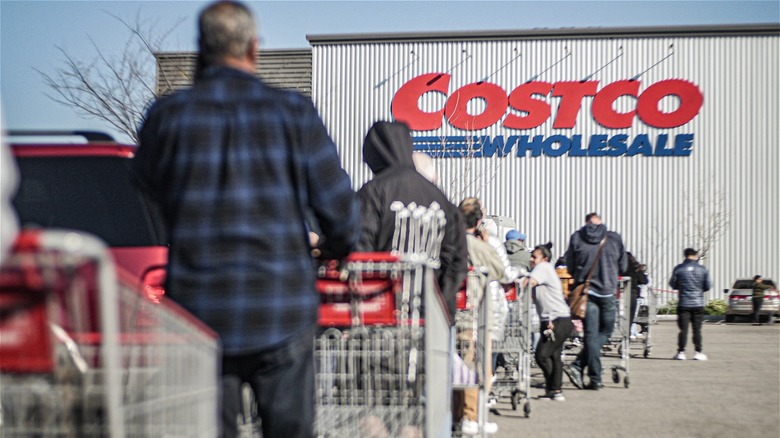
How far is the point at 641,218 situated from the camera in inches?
1511

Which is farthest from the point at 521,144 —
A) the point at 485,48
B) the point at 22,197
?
the point at 22,197

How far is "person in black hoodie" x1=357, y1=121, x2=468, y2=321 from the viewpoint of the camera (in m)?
6.16

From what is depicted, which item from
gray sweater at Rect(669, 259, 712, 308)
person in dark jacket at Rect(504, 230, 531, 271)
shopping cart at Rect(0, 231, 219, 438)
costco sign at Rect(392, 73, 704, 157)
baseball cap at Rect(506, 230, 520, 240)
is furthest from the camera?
costco sign at Rect(392, 73, 704, 157)

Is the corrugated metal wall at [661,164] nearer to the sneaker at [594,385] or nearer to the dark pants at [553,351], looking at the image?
the sneaker at [594,385]

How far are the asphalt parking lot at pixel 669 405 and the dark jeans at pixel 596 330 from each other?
30 centimetres

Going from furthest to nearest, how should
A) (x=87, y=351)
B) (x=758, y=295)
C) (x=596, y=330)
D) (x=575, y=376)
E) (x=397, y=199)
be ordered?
1. (x=758, y=295)
2. (x=575, y=376)
3. (x=596, y=330)
4. (x=397, y=199)
5. (x=87, y=351)

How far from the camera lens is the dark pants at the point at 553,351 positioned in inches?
462

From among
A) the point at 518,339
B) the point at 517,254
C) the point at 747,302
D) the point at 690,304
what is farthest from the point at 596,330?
the point at 747,302

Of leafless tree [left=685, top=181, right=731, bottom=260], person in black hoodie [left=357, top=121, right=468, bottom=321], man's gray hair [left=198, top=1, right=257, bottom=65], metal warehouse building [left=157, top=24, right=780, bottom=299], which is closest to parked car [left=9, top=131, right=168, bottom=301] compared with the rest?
person in black hoodie [left=357, top=121, right=468, bottom=321]

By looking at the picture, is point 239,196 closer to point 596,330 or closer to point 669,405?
point 669,405

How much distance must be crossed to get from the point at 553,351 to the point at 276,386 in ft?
29.4

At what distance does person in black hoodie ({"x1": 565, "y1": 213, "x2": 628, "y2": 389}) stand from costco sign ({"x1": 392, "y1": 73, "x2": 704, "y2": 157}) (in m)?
24.6

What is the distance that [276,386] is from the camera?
316cm

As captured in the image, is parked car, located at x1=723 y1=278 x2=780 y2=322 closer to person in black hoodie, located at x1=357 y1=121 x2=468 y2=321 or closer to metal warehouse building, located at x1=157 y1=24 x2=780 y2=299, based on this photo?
metal warehouse building, located at x1=157 y1=24 x2=780 y2=299
